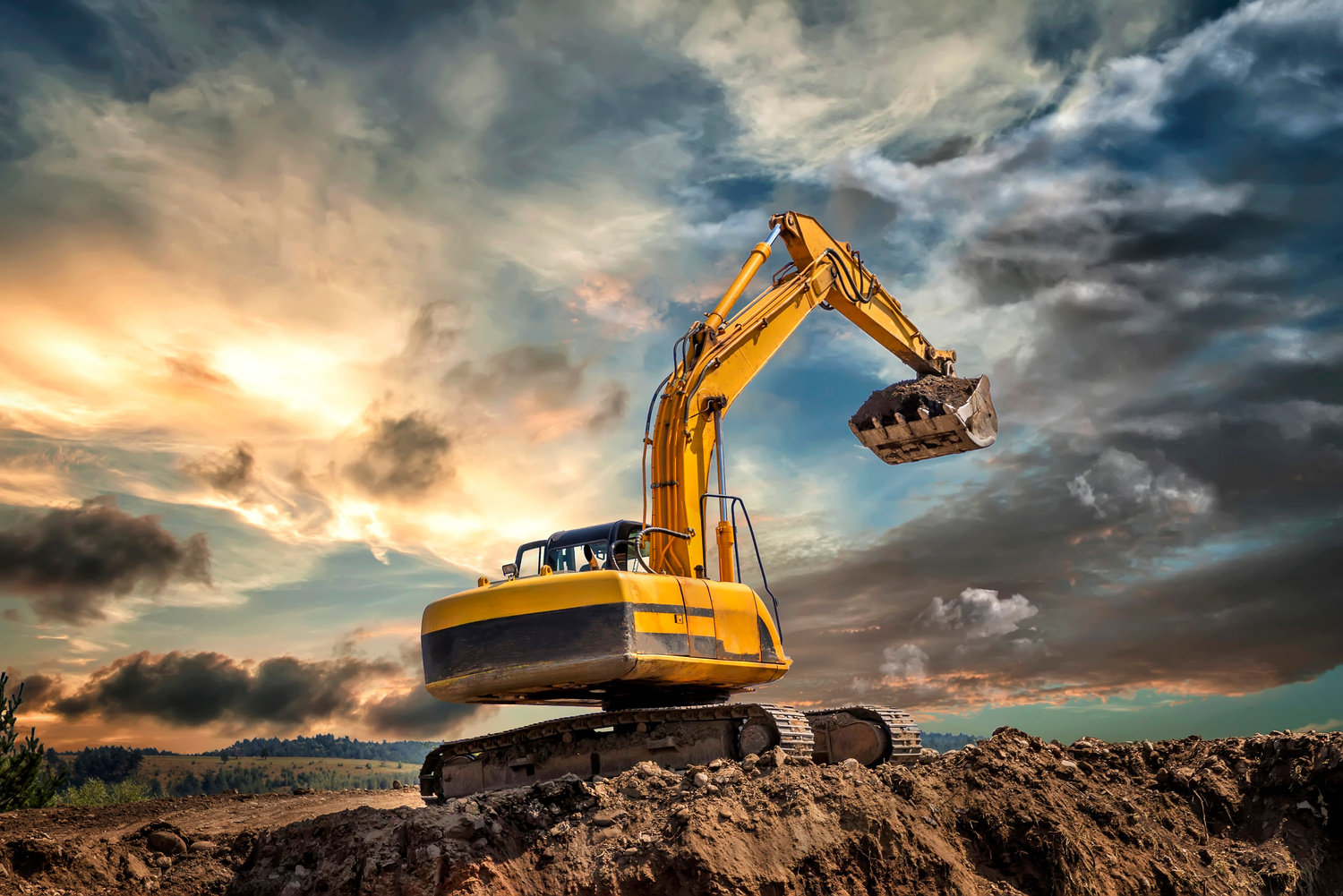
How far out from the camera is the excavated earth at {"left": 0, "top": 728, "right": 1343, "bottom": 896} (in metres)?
6.65

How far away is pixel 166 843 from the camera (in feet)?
29.1

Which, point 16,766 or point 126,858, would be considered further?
point 16,766

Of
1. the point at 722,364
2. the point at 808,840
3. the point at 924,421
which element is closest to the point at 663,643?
the point at 808,840

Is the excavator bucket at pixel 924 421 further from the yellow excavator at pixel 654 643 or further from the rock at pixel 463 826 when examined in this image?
the rock at pixel 463 826

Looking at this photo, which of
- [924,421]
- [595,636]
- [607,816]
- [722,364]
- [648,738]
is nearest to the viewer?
[607,816]

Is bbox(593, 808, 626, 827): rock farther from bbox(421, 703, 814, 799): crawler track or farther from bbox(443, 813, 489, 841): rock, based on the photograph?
bbox(421, 703, 814, 799): crawler track

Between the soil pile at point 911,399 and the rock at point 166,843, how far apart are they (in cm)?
1046

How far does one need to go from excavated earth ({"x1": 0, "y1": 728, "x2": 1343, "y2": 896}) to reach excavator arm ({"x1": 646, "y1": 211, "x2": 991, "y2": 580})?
2900 mm

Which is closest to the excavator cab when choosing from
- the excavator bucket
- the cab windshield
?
the cab windshield

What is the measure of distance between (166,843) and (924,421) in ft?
36.4

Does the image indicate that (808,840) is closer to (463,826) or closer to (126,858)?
(463,826)

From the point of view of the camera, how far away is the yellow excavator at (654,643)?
27.9 ft

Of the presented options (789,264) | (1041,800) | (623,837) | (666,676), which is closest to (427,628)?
(666,676)

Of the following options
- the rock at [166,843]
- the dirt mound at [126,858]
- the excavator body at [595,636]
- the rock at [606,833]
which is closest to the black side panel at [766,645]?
the excavator body at [595,636]
